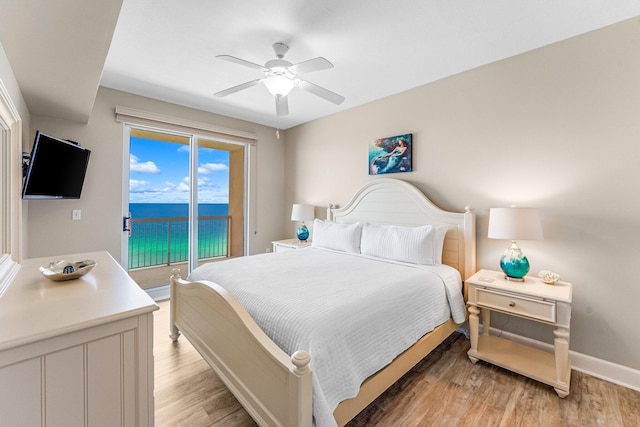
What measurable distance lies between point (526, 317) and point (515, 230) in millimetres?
628

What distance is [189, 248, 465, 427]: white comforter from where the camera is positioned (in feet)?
4.47

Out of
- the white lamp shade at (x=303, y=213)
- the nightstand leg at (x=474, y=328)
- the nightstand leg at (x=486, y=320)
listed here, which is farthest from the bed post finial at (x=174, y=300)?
the nightstand leg at (x=486, y=320)

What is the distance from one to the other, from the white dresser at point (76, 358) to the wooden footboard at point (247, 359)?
478 millimetres

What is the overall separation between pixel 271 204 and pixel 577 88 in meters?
3.96

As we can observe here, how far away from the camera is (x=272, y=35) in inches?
85.0

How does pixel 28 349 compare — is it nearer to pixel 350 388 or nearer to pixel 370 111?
pixel 350 388

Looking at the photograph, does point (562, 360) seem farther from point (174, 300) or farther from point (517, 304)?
point (174, 300)

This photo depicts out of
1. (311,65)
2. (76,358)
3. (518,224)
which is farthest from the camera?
(518,224)

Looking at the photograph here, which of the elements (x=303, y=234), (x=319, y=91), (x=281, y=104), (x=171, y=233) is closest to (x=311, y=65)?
(x=319, y=91)

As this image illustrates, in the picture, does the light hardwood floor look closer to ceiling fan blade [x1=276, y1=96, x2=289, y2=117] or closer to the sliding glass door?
the sliding glass door

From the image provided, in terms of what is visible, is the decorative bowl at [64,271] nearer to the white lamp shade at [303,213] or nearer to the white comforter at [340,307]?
the white comforter at [340,307]

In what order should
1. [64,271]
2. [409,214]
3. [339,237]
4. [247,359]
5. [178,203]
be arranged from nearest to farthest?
Answer: [64,271] < [247,359] < [409,214] < [339,237] < [178,203]

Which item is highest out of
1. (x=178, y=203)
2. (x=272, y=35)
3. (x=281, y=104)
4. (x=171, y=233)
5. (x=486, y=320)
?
(x=272, y=35)

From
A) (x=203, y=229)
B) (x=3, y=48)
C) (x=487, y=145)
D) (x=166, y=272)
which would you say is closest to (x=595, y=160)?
(x=487, y=145)
